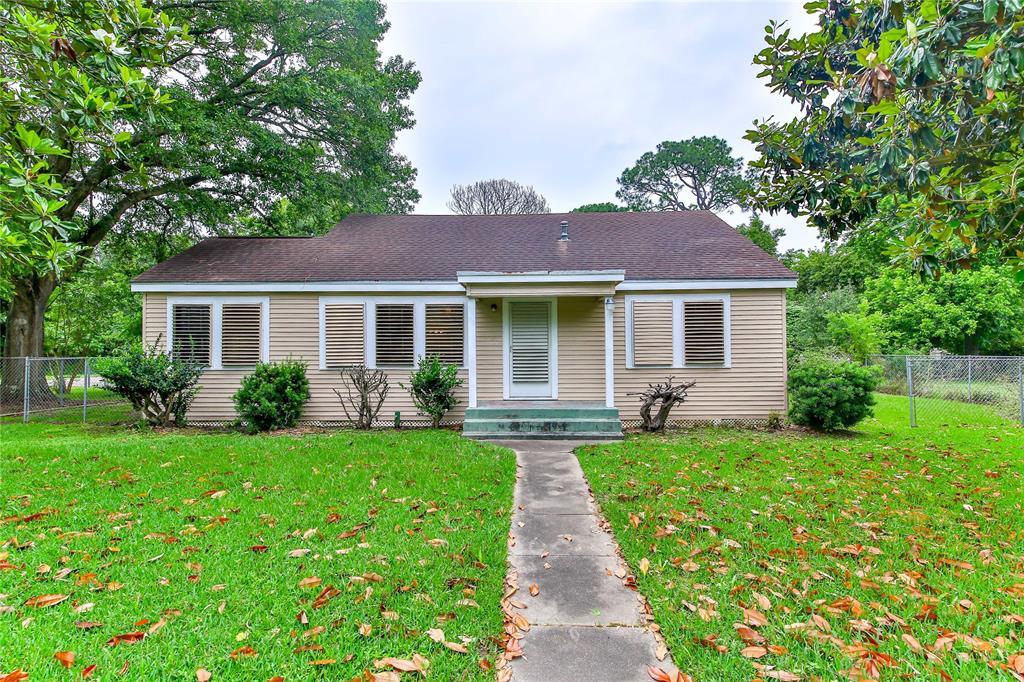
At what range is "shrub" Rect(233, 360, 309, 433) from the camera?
8.44 metres

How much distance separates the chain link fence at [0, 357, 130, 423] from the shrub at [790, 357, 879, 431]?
48.2 ft

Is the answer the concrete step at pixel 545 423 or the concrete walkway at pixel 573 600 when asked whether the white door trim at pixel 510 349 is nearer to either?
the concrete step at pixel 545 423

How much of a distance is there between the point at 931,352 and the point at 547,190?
76.8ft

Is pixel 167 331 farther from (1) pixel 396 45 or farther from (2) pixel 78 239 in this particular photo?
(1) pixel 396 45

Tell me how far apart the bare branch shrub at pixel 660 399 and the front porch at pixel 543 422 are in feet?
2.74

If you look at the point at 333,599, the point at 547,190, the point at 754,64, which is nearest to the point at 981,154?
the point at 754,64

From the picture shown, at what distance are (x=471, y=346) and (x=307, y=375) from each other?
140 inches

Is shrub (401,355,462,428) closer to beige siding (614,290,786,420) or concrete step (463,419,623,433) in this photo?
concrete step (463,419,623,433)

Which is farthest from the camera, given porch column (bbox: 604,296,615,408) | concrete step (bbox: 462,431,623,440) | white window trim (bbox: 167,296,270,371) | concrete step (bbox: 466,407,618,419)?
white window trim (bbox: 167,296,270,371)

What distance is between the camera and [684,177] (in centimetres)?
3425

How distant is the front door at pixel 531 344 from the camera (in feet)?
30.7

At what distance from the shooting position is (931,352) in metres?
19.8

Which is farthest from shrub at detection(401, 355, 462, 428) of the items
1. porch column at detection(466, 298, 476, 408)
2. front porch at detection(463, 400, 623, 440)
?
front porch at detection(463, 400, 623, 440)

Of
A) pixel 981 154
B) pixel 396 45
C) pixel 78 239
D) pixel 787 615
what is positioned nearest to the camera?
pixel 787 615
